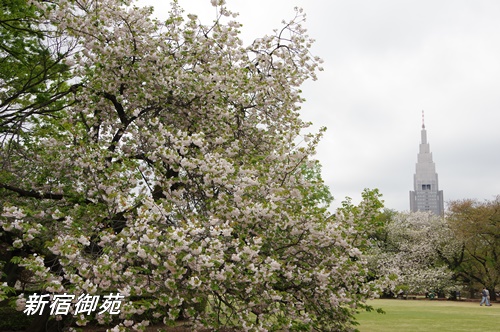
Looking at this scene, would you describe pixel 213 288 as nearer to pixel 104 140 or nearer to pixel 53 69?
pixel 104 140

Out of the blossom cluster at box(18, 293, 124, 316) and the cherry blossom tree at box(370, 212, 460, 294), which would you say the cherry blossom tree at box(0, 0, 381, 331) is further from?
the cherry blossom tree at box(370, 212, 460, 294)

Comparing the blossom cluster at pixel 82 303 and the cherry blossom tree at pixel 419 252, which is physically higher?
the cherry blossom tree at pixel 419 252

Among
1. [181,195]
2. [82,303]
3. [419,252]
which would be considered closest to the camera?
[82,303]

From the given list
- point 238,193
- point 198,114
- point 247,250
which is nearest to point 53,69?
point 198,114

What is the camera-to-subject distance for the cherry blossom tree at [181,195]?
21.8 feet

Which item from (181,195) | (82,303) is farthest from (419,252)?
(82,303)

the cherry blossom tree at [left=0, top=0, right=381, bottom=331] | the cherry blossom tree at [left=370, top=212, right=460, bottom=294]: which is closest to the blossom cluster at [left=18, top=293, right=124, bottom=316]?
the cherry blossom tree at [left=0, top=0, right=381, bottom=331]

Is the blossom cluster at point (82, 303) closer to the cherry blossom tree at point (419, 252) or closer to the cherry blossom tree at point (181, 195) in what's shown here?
the cherry blossom tree at point (181, 195)

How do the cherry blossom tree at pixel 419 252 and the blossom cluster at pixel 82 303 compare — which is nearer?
the blossom cluster at pixel 82 303

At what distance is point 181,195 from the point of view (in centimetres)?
852

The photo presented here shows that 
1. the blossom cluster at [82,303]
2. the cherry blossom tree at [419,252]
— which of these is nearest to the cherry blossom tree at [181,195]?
the blossom cluster at [82,303]

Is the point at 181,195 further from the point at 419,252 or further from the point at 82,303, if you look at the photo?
the point at 419,252

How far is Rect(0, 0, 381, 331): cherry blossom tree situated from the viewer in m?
6.64

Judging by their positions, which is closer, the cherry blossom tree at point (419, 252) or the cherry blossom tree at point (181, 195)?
the cherry blossom tree at point (181, 195)
